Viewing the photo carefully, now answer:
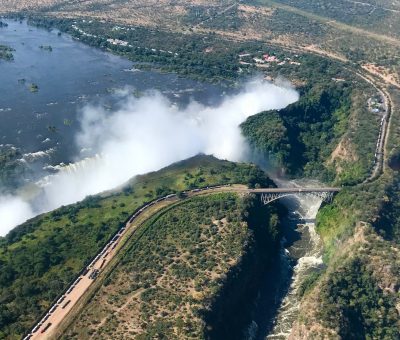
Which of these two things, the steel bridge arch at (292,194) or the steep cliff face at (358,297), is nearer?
the steep cliff face at (358,297)

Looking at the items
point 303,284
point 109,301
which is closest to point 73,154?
point 109,301

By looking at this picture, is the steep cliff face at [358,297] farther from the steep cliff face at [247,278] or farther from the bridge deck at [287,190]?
the bridge deck at [287,190]

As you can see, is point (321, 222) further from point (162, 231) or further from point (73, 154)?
point (73, 154)

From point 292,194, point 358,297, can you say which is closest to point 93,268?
point 358,297

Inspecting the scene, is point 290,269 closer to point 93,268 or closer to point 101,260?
point 101,260

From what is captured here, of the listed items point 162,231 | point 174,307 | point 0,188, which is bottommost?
point 174,307

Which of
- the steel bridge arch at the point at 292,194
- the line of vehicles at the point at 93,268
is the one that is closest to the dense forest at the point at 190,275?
the steel bridge arch at the point at 292,194

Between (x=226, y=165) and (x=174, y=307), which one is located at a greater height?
(x=226, y=165)

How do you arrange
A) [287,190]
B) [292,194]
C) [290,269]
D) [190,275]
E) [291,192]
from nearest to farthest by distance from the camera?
1. [190,275]
2. [290,269]
3. [287,190]
4. [291,192]
5. [292,194]

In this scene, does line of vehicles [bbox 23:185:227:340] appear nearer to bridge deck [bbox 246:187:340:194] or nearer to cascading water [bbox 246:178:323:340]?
bridge deck [bbox 246:187:340:194]
